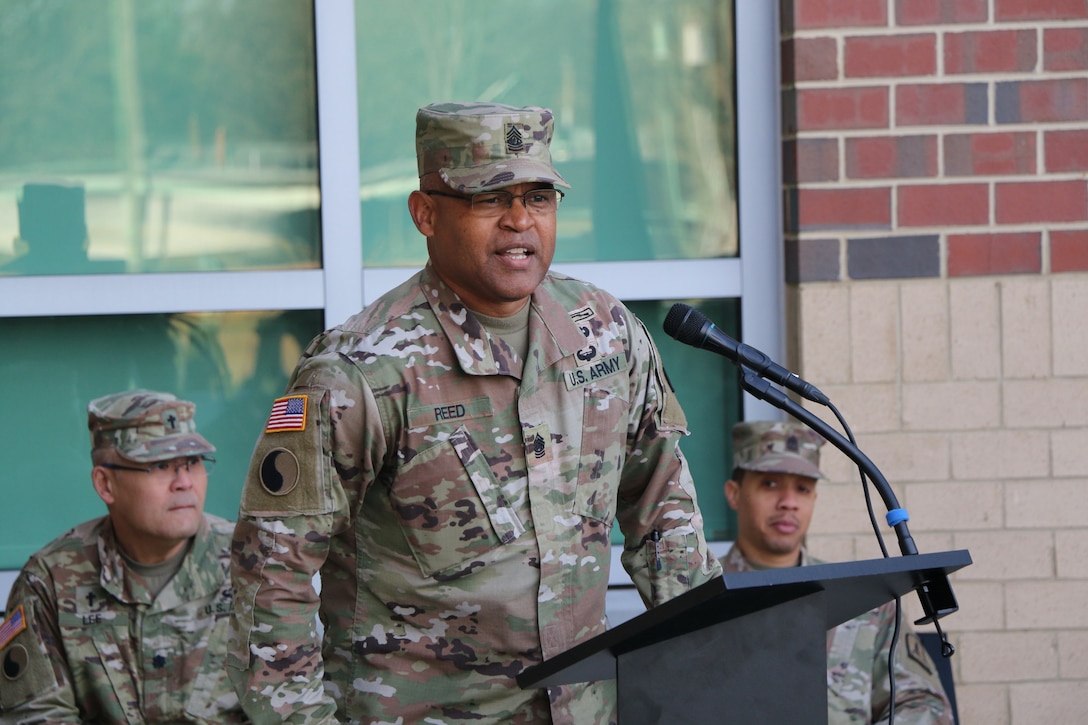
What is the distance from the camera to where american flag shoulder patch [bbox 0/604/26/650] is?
3428 mm

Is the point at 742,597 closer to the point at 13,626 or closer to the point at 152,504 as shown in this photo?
the point at 152,504

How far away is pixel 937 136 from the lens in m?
4.01

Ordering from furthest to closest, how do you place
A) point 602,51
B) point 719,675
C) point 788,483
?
point 602,51 → point 788,483 → point 719,675

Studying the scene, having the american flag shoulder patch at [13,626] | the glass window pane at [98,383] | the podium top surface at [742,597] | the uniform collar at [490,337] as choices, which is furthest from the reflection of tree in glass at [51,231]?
the podium top surface at [742,597]

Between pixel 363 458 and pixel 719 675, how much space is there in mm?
738

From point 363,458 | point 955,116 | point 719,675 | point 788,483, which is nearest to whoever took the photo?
point 719,675

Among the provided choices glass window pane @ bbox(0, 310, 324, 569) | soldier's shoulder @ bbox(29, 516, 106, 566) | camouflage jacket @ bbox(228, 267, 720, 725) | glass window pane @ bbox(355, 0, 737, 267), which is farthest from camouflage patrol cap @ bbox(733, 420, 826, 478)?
soldier's shoulder @ bbox(29, 516, 106, 566)

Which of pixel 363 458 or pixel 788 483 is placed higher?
pixel 363 458

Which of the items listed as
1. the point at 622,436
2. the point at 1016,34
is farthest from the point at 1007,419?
the point at 622,436

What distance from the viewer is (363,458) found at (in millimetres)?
2293

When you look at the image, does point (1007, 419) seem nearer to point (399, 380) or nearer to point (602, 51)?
point (602, 51)

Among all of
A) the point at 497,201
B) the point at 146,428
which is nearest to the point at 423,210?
the point at 497,201

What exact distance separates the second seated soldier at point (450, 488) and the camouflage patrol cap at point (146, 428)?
1.26 m

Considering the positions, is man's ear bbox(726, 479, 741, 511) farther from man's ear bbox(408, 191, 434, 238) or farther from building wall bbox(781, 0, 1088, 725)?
man's ear bbox(408, 191, 434, 238)
